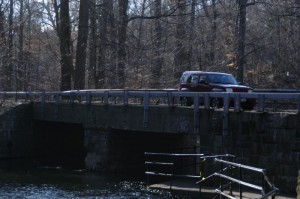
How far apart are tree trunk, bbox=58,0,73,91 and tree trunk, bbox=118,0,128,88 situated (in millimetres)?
3830

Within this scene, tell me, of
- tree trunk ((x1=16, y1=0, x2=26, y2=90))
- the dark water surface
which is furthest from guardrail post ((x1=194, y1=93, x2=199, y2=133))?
tree trunk ((x1=16, y1=0, x2=26, y2=90))

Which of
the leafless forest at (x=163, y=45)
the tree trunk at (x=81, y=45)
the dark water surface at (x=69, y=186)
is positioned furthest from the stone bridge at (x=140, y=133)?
the leafless forest at (x=163, y=45)

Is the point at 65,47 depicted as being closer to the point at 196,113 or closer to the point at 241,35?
the point at 241,35

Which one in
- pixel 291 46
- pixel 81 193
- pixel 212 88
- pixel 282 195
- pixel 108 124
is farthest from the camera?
pixel 291 46

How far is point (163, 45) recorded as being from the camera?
4944 centimetres

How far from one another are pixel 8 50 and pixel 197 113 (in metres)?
33.5

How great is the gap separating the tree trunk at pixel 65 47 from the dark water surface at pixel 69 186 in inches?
506

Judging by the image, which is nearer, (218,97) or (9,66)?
(218,97)

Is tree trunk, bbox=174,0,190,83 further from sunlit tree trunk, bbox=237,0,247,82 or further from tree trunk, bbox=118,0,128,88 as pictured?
sunlit tree trunk, bbox=237,0,247,82

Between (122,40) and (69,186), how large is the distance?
69.2ft

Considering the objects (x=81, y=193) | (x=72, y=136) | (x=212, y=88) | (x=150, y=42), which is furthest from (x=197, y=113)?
(x=150, y=42)

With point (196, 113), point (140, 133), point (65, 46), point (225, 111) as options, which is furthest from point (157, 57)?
point (225, 111)

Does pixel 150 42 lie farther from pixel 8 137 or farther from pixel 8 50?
pixel 8 137

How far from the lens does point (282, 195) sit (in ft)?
58.8
